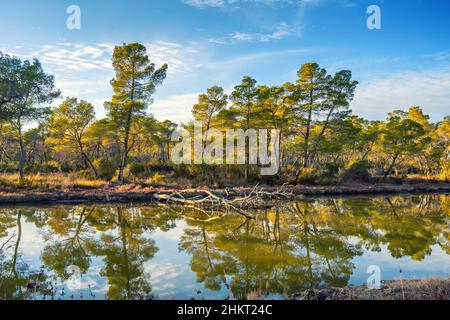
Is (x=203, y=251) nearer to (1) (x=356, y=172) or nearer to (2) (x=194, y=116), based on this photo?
(2) (x=194, y=116)

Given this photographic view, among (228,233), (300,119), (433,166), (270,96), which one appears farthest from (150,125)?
(433,166)

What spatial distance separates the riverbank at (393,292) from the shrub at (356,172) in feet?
79.1

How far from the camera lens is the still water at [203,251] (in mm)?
6469

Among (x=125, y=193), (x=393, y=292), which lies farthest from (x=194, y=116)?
(x=393, y=292)

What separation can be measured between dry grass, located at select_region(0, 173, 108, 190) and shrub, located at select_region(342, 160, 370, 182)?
20.1 metres

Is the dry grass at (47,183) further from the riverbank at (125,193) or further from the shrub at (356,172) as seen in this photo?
the shrub at (356,172)

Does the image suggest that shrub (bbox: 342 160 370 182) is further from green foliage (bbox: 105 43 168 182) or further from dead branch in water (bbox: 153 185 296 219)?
green foliage (bbox: 105 43 168 182)

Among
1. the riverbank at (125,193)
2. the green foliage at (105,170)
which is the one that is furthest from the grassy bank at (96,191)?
the green foliage at (105,170)

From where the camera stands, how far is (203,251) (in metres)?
9.19

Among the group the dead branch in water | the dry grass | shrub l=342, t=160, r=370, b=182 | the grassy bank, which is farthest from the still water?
shrub l=342, t=160, r=370, b=182

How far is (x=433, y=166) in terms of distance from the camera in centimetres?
3788

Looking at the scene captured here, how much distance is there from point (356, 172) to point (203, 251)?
78.0 ft
